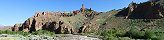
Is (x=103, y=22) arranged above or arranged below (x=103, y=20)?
below

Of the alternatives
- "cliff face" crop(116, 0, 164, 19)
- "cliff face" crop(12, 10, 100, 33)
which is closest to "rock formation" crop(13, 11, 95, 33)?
"cliff face" crop(12, 10, 100, 33)

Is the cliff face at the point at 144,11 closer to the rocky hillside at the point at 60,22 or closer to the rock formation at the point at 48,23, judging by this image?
the rocky hillside at the point at 60,22

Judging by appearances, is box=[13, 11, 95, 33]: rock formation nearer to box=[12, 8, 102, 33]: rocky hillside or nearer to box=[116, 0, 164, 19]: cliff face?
box=[12, 8, 102, 33]: rocky hillside

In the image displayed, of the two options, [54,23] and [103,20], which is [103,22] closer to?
[103,20]

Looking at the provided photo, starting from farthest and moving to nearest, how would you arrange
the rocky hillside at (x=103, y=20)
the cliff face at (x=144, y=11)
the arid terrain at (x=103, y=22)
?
the rocky hillside at (x=103, y=20)
the cliff face at (x=144, y=11)
the arid terrain at (x=103, y=22)

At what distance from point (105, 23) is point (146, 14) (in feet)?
43.2

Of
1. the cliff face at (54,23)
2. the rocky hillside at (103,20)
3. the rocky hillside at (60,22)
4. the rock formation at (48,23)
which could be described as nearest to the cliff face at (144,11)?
Result: the rocky hillside at (103,20)

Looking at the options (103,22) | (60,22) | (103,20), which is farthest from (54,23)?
(103,20)

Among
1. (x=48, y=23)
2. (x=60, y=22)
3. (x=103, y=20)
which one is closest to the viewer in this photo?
(x=60, y=22)

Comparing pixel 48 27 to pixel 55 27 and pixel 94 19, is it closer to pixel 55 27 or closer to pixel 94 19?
pixel 55 27

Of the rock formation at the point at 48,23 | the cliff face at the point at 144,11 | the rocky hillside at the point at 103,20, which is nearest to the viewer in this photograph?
the cliff face at the point at 144,11

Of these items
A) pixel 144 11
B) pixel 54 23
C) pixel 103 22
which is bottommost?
pixel 103 22

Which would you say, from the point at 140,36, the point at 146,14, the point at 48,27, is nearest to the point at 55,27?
the point at 48,27

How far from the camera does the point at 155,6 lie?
347 feet
